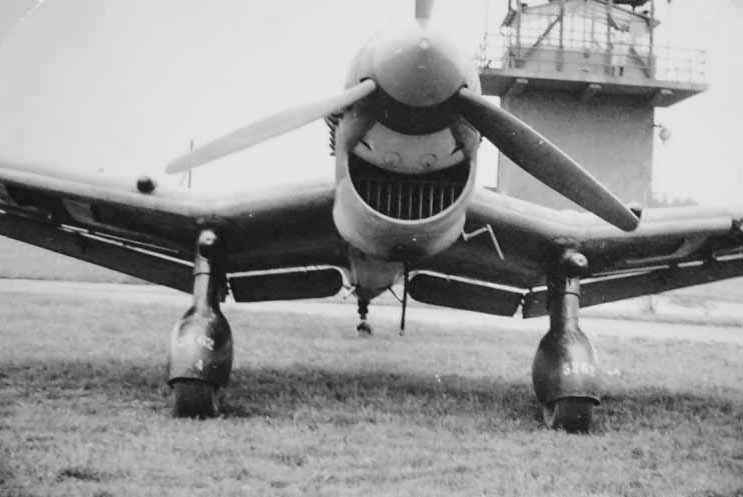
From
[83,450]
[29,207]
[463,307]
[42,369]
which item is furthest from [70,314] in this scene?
[83,450]

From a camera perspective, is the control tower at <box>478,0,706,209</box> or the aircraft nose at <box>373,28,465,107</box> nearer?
the aircraft nose at <box>373,28,465,107</box>

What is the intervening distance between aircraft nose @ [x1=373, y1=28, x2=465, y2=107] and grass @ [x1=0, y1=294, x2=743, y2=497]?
2343 millimetres

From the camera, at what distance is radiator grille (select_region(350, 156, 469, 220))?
5.97m

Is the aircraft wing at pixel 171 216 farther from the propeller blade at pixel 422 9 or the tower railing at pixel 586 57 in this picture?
the tower railing at pixel 586 57

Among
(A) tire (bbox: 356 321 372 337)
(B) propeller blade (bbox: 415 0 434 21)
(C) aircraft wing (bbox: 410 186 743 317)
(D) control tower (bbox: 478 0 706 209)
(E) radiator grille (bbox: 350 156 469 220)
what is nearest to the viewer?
(B) propeller blade (bbox: 415 0 434 21)

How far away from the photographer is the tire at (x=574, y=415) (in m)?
6.64

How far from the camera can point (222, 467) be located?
4867mm

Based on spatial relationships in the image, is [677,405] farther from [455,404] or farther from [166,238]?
[166,238]

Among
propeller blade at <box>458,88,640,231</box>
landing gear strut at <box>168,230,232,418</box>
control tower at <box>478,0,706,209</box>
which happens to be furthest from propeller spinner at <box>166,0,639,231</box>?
control tower at <box>478,0,706,209</box>

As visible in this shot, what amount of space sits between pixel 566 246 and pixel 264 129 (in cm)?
324

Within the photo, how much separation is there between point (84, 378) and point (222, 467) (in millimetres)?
3759

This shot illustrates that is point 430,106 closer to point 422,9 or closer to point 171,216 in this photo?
point 422,9

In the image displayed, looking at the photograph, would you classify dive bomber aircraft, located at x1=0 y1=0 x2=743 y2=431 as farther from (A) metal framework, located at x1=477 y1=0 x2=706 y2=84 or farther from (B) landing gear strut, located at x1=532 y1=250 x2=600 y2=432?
(A) metal framework, located at x1=477 y1=0 x2=706 y2=84

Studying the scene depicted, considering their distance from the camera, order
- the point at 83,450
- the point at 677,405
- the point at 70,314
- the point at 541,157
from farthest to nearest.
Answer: the point at 70,314
the point at 677,405
the point at 541,157
the point at 83,450
